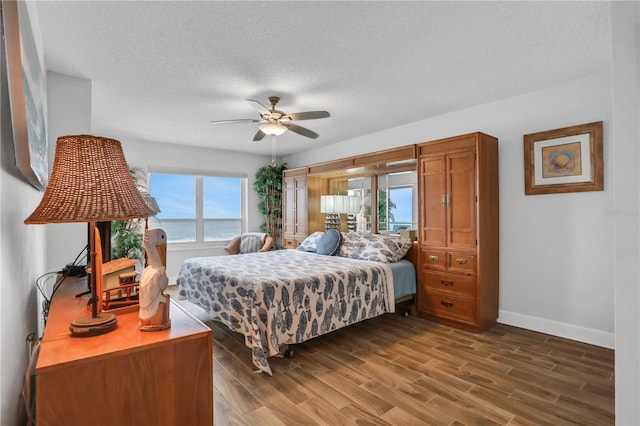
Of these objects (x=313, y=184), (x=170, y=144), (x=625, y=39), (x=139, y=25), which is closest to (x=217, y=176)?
(x=170, y=144)

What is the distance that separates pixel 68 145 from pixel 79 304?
82 centimetres

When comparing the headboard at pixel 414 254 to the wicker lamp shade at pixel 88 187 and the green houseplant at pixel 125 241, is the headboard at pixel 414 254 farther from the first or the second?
the green houseplant at pixel 125 241

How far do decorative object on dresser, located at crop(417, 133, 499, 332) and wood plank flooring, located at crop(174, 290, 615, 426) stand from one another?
383 mm

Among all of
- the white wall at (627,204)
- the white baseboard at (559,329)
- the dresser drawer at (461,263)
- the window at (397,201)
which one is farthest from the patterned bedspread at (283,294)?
the white wall at (627,204)

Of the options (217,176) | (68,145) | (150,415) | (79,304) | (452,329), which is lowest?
(452,329)

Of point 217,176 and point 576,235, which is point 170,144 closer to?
point 217,176

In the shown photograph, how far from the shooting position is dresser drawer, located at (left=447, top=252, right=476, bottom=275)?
3379mm

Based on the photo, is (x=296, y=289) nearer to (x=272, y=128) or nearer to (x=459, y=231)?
(x=272, y=128)

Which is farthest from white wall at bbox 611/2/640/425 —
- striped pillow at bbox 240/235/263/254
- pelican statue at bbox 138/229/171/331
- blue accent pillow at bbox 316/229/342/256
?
striped pillow at bbox 240/235/263/254

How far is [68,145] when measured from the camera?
1034mm

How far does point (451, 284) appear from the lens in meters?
3.57

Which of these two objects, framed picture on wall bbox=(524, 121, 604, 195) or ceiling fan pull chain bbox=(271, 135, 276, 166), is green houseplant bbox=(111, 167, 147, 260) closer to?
ceiling fan pull chain bbox=(271, 135, 276, 166)

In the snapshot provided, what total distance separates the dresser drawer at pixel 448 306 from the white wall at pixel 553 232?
1.77ft

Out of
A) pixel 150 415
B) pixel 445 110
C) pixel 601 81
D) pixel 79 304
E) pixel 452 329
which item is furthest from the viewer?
pixel 445 110
